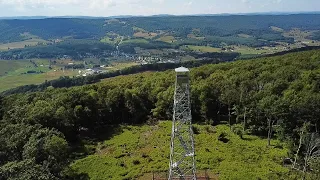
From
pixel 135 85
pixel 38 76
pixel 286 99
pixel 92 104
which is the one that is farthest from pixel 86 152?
pixel 38 76

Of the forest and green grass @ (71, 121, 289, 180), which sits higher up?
the forest

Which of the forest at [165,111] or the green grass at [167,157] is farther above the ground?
the forest at [165,111]

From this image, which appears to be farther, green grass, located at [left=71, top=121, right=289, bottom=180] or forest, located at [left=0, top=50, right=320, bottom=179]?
green grass, located at [left=71, top=121, right=289, bottom=180]

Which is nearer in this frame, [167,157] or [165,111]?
[167,157]

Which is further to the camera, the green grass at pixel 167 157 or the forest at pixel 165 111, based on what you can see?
the green grass at pixel 167 157

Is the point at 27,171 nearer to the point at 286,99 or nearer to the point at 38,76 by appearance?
the point at 286,99
